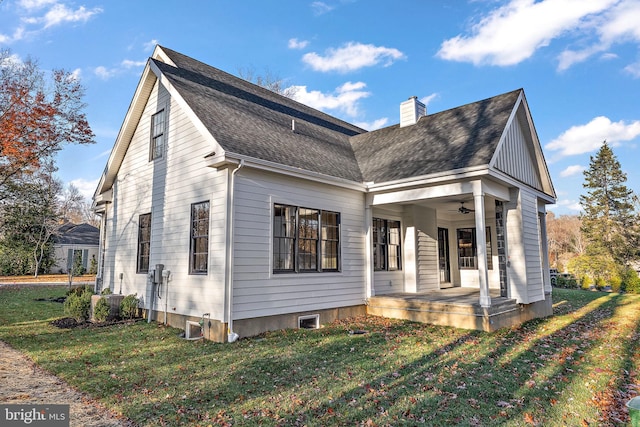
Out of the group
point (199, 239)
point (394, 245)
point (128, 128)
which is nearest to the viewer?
point (199, 239)

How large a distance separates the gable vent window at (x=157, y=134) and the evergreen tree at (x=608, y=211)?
2837 cm

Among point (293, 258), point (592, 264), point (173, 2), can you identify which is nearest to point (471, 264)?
point (293, 258)

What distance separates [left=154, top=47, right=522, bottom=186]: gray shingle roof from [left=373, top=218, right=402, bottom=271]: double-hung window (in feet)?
5.34

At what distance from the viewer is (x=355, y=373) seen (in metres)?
5.11

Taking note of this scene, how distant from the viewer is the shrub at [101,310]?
9.02 meters

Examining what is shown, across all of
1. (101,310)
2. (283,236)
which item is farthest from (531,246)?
(101,310)

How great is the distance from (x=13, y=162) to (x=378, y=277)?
19.1m

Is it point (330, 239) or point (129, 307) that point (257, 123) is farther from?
point (129, 307)

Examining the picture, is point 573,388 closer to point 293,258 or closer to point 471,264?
point 293,258

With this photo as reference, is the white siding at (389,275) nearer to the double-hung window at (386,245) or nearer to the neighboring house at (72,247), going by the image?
the double-hung window at (386,245)

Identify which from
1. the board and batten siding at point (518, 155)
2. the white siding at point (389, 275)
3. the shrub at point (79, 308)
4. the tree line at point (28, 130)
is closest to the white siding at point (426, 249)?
the white siding at point (389, 275)

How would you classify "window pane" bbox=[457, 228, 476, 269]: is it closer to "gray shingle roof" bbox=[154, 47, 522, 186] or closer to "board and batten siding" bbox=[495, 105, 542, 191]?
"board and batten siding" bbox=[495, 105, 542, 191]

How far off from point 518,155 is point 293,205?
6.53 meters

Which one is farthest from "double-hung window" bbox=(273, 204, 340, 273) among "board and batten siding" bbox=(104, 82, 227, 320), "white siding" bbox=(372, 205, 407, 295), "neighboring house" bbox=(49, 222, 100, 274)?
"neighboring house" bbox=(49, 222, 100, 274)
